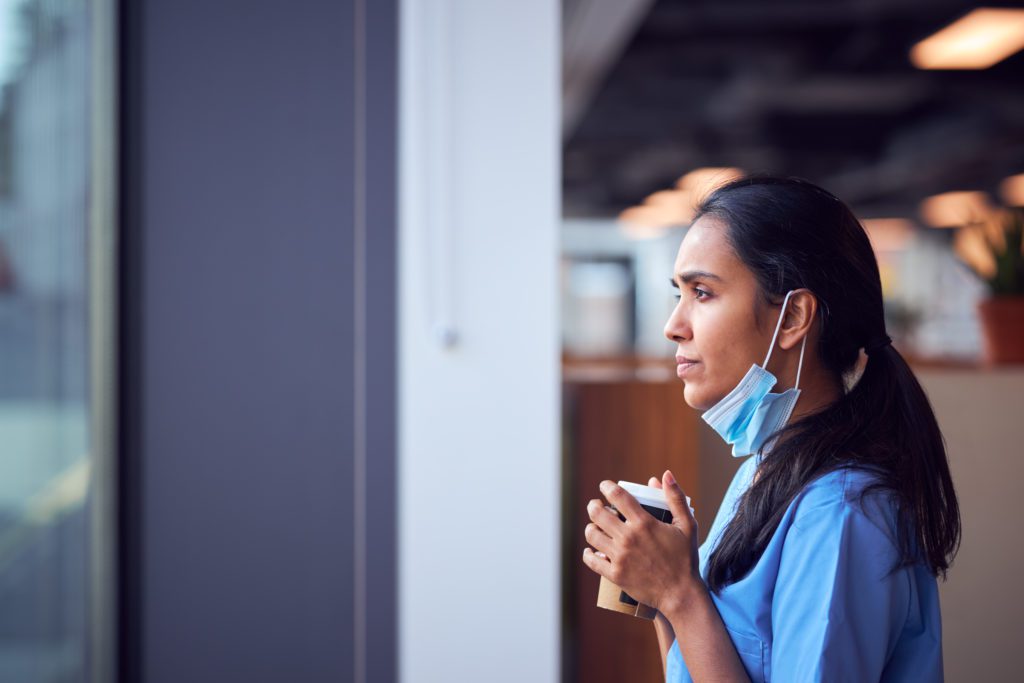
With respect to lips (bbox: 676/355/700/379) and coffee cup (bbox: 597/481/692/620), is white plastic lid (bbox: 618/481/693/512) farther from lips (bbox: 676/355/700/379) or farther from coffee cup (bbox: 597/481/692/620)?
lips (bbox: 676/355/700/379)

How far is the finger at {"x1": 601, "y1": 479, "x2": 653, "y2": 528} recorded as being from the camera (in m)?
Answer: 0.82

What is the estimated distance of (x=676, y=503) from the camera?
85cm

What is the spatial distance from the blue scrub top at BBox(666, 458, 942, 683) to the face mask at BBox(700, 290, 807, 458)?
0.10m

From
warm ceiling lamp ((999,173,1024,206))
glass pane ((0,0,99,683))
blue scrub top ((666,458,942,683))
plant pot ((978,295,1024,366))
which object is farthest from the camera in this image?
warm ceiling lamp ((999,173,1024,206))

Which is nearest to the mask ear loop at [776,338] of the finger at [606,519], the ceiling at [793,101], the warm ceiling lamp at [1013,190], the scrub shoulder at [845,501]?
the scrub shoulder at [845,501]

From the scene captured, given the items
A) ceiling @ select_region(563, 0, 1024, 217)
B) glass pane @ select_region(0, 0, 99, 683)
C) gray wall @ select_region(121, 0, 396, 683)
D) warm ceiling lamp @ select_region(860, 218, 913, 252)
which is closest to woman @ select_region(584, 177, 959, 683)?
gray wall @ select_region(121, 0, 396, 683)

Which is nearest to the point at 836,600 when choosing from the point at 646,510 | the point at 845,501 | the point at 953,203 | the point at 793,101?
the point at 845,501

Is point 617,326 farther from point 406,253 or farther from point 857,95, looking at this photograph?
point 406,253

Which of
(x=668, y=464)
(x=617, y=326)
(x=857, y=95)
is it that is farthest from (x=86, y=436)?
(x=617, y=326)

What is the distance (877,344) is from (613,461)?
1.34m

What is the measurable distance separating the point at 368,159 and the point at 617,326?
1150 cm

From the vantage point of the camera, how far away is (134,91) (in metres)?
1.83

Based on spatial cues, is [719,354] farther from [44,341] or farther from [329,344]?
[44,341]

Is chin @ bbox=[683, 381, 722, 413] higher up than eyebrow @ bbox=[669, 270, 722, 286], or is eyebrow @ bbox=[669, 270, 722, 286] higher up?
eyebrow @ bbox=[669, 270, 722, 286]
